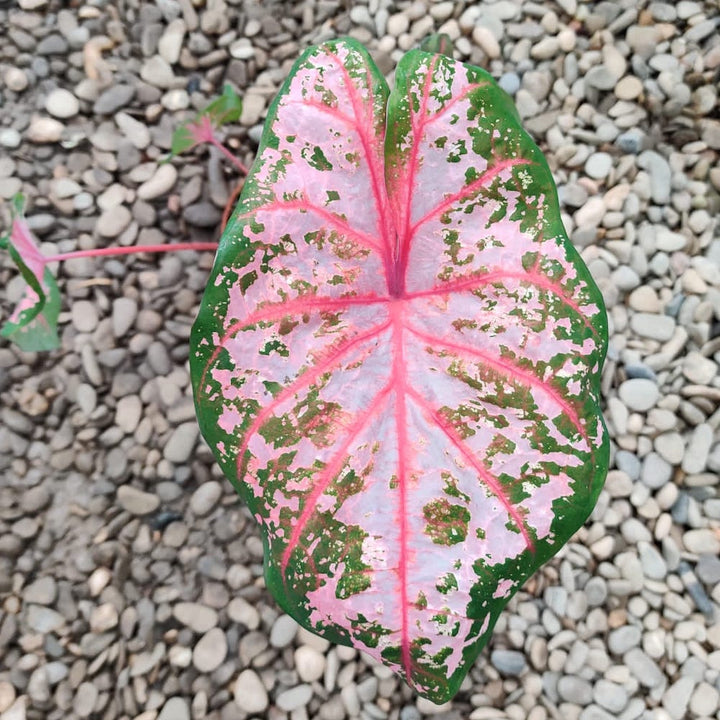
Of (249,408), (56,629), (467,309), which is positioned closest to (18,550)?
(56,629)

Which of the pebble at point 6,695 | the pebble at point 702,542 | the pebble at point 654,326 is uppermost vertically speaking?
the pebble at point 654,326

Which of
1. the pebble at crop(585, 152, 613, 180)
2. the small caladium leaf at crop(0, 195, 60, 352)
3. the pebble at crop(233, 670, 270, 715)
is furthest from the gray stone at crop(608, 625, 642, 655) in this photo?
the small caladium leaf at crop(0, 195, 60, 352)

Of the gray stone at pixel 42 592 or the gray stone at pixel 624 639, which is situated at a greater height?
the gray stone at pixel 624 639

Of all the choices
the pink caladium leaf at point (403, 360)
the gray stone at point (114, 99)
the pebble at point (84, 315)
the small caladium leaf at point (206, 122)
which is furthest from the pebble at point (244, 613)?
the gray stone at point (114, 99)

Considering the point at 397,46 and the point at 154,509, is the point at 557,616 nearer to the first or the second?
the point at 154,509

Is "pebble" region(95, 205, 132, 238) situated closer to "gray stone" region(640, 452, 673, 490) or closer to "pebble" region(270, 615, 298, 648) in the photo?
"pebble" region(270, 615, 298, 648)

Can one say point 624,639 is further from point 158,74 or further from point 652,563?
point 158,74

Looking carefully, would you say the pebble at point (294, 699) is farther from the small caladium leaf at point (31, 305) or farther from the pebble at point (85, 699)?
the small caladium leaf at point (31, 305)
